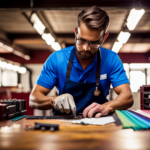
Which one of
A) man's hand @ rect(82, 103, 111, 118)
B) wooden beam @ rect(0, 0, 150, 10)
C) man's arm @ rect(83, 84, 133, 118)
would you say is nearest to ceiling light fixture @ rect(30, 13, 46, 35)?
wooden beam @ rect(0, 0, 150, 10)

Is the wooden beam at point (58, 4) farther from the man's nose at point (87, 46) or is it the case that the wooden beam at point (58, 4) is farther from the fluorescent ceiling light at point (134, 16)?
the man's nose at point (87, 46)

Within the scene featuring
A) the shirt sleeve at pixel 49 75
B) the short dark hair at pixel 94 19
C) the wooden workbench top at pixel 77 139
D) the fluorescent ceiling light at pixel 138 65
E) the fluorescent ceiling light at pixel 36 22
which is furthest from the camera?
the fluorescent ceiling light at pixel 138 65

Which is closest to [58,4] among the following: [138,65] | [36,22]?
[36,22]

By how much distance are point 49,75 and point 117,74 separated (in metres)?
0.66

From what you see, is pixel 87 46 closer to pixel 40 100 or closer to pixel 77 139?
pixel 40 100

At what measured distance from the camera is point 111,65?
1729 mm

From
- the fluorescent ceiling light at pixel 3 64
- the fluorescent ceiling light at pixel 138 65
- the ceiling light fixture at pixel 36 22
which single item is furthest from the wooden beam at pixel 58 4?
the fluorescent ceiling light at pixel 138 65

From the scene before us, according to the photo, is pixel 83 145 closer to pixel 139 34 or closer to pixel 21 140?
pixel 21 140

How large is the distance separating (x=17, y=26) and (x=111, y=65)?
5192mm

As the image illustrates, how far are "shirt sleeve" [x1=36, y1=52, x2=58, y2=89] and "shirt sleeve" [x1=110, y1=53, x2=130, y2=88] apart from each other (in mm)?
560

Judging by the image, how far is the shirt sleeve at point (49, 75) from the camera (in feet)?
5.37

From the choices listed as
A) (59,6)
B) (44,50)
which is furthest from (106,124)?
(44,50)

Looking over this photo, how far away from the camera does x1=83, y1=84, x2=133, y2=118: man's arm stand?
1209 mm

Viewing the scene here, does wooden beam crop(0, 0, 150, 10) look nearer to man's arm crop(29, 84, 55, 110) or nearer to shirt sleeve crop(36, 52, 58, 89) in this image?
shirt sleeve crop(36, 52, 58, 89)
